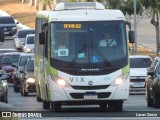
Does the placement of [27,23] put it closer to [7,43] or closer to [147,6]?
[7,43]

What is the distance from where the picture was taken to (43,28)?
2439 cm

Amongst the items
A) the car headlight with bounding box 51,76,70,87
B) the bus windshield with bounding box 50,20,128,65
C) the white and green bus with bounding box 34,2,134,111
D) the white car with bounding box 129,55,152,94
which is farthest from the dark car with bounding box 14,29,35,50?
the car headlight with bounding box 51,76,70,87

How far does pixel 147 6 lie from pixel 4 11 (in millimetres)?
47007

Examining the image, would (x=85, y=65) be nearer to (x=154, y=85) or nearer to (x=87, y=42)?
(x=87, y=42)

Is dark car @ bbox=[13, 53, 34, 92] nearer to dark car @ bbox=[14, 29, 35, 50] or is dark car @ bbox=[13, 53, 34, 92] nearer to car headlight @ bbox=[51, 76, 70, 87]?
car headlight @ bbox=[51, 76, 70, 87]

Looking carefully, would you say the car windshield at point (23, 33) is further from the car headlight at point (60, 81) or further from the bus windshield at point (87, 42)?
the car headlight at point (60, 81)

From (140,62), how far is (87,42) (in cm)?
1438

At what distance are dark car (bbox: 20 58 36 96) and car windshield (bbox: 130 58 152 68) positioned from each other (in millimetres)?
4238

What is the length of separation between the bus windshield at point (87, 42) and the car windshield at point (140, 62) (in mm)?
13471

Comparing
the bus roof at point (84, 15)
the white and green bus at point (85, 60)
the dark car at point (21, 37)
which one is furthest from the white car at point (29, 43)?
the white and green bus at point (85, 60)

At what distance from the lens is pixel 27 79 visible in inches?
1469

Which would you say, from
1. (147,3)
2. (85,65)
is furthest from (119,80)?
(147,3)

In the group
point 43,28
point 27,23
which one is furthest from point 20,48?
point 43,28

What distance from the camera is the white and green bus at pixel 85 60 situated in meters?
23.2
